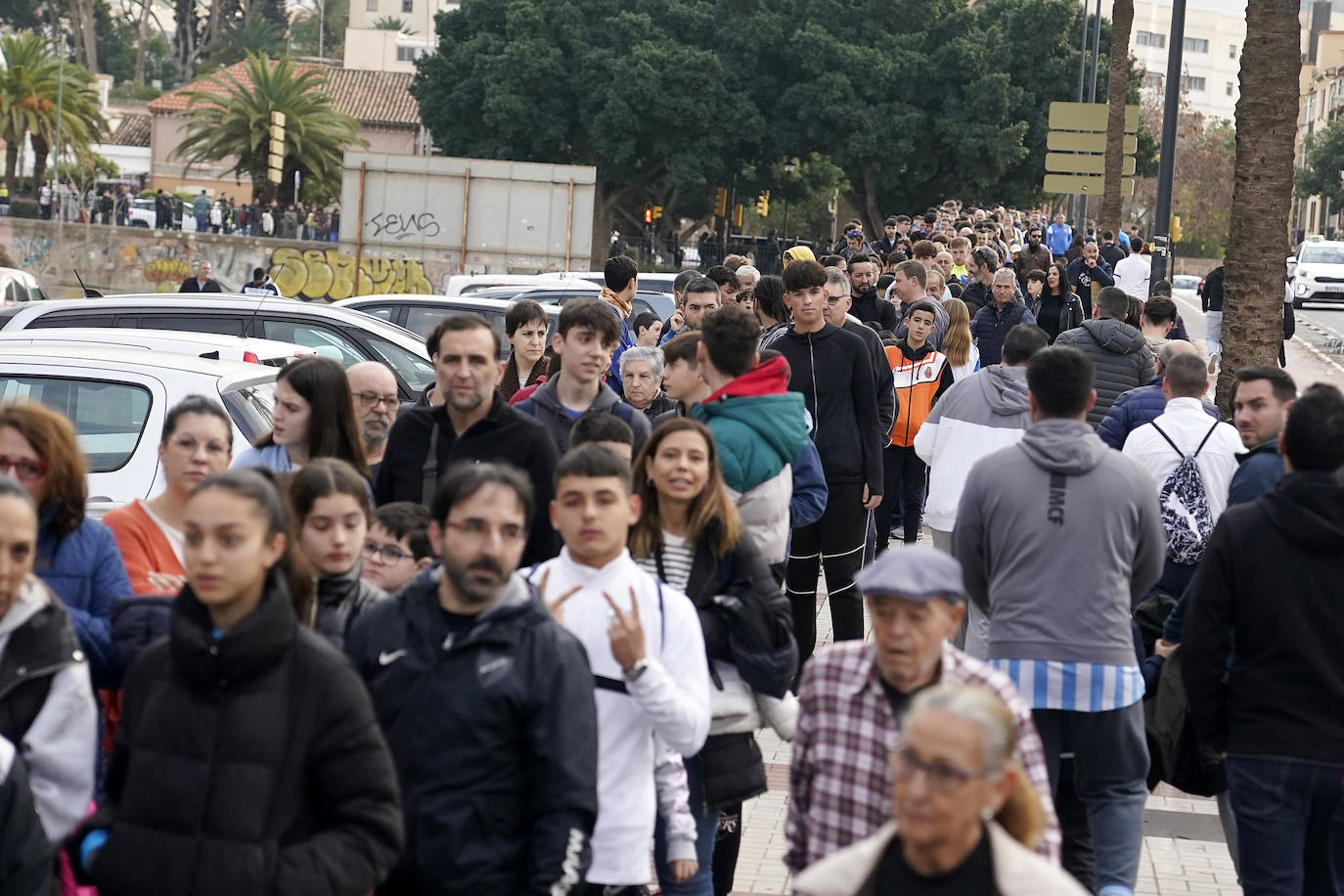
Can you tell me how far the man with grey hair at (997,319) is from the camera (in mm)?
14602

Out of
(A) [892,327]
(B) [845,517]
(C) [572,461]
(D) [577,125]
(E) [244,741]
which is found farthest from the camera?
(D) [577,125]

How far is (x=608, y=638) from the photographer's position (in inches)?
176

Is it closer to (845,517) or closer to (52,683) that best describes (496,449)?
(52,683)

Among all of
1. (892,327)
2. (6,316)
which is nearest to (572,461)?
(892,327)

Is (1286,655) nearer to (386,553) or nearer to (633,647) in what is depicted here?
(633,647)

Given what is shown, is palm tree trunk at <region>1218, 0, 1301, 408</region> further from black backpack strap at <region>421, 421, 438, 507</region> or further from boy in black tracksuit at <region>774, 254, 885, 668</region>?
black backpack strap at <region>421, 421, 438, 507</region>

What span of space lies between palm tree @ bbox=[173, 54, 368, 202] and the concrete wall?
26.5 ft

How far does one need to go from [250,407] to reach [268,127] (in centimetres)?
4833

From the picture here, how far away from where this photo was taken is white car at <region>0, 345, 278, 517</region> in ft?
28.6

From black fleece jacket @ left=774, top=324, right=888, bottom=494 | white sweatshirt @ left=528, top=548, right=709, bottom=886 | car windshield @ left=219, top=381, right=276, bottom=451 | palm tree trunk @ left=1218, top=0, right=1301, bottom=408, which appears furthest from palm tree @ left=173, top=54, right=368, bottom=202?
white sweatshirt @ left=528, top=548, right=709, bottom=886

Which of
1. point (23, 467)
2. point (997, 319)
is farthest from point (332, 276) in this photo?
point (23, 467)

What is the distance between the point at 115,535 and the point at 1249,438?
409 cm

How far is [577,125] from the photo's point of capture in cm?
5497

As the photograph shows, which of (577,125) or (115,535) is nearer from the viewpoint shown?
(115,535)
